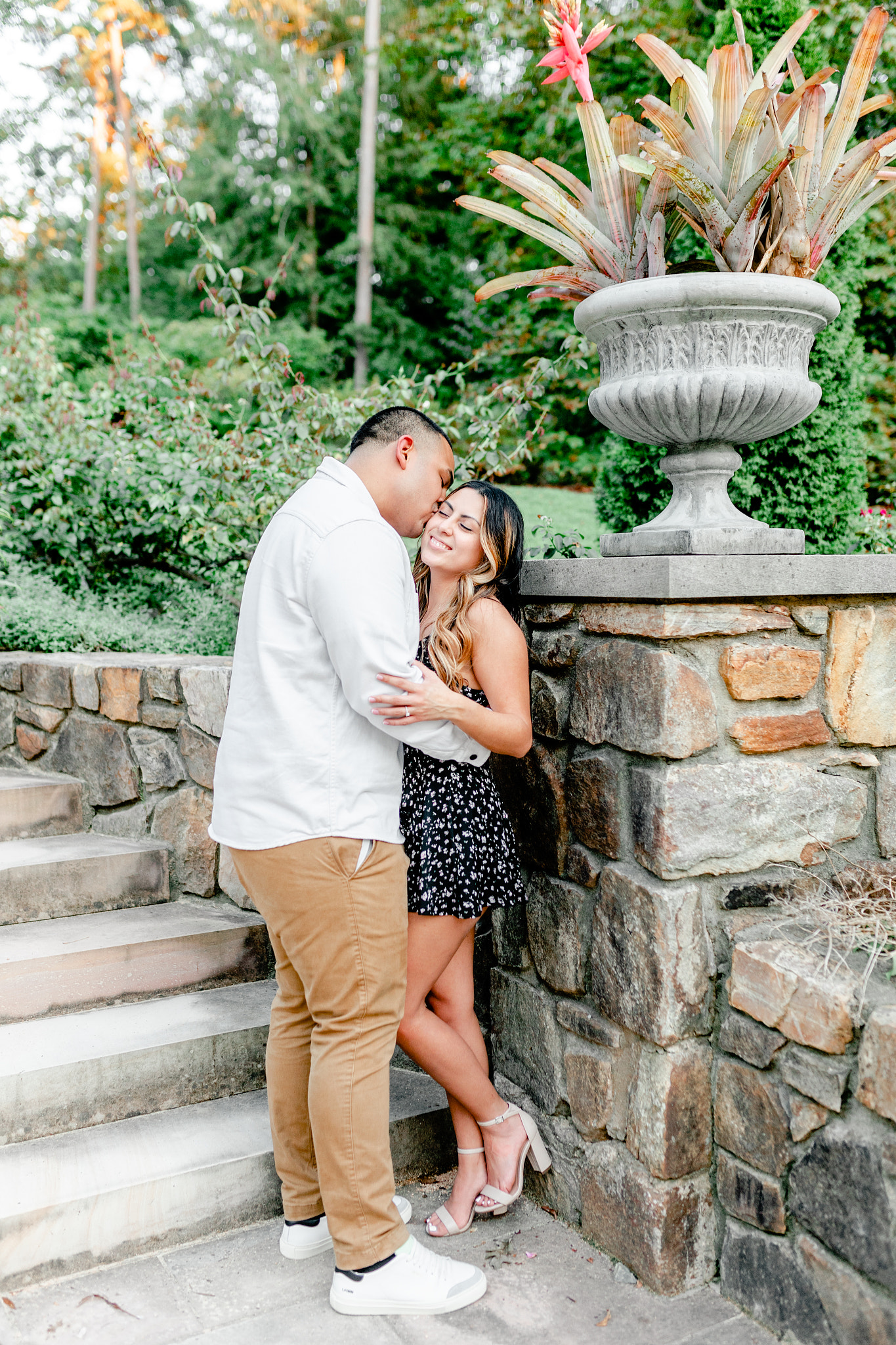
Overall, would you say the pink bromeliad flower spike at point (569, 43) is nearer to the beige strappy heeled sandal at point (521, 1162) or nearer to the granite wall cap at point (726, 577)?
the granite wall cap at point (726, 577)

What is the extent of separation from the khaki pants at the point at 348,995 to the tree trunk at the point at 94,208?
50.9 ft

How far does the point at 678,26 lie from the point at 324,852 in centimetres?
901

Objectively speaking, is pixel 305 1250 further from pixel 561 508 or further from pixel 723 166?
pixel 561 508

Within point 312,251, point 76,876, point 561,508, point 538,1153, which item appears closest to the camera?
point 538,1153

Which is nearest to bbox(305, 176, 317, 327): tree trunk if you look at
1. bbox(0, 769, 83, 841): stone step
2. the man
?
bbox(0, 769, 83, 841): stone step

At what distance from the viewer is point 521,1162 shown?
7.00ft

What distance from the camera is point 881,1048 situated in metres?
1.56

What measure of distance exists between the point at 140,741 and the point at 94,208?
15.3 metres

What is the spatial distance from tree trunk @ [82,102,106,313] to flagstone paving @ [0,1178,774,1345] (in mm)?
15625

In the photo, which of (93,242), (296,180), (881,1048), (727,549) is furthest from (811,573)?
(93,242)

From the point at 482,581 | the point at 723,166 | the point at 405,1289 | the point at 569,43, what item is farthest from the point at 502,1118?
the point at 569,43

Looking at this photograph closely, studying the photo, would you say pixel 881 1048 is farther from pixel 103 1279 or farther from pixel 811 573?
pixel 103 1279

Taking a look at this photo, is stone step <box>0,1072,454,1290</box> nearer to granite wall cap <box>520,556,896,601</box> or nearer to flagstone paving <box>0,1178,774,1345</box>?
flagstone paving <box>0,1178,774,1345</box>

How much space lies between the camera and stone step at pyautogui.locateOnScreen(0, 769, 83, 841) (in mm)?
3014
